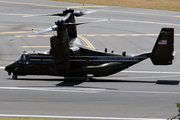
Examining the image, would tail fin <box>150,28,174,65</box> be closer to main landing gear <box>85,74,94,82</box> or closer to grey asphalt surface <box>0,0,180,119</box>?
grey asphalt surface <box>0,0,180,119</box>

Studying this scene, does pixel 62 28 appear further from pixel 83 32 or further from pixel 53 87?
pixel 83 32

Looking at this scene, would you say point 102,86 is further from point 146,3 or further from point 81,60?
point 146,3

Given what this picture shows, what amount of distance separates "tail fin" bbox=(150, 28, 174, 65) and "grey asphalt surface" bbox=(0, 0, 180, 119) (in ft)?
5.75

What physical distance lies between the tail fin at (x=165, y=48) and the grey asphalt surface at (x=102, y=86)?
1754mm

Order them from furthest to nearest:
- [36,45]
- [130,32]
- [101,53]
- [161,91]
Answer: [130,32]
[36,45]
[101,53]
[161,91]

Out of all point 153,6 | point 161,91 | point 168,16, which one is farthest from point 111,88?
point 153,6

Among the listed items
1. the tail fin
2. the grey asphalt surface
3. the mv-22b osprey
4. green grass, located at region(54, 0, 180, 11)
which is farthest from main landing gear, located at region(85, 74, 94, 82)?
green grass, located at region(54, 0, 180, 11)

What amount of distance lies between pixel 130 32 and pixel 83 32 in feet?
19.9

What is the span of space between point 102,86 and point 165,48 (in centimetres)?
537

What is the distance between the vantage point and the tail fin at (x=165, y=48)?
27.4m

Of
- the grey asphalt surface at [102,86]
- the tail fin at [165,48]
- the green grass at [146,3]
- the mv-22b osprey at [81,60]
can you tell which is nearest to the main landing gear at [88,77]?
the mv-22b osprey at [81,60]

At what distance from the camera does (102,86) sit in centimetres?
2684

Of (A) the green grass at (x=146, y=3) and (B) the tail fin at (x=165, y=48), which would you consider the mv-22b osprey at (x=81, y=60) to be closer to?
(B) the tail fin at (x=165, y=48)

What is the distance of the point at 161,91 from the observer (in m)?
25.2
